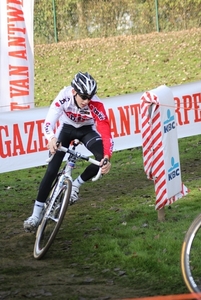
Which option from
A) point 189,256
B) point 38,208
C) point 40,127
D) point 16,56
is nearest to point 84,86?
point 38,208

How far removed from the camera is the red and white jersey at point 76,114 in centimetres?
948

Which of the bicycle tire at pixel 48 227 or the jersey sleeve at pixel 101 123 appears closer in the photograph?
the bicycle tire at pixel 48 227

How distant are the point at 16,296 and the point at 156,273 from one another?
4.78ft

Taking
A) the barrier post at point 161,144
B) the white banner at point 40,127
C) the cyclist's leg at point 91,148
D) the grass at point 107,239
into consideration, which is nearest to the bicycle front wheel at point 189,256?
the grass at point 107,239

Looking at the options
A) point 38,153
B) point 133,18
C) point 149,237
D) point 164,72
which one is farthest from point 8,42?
point 133,18

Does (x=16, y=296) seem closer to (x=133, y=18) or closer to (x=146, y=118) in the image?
(x=146, y=118)

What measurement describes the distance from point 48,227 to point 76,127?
1373mm

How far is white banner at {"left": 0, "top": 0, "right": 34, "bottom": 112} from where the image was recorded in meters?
17.0

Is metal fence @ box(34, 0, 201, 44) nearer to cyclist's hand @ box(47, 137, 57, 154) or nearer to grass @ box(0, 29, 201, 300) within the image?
grass @ box(0, 29, 201, 300)

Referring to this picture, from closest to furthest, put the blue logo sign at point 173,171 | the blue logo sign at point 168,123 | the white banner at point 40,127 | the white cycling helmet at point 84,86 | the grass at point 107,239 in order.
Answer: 1. the grass at point 107,239
2. the white cycling helmet at point 84,86
3. the blue logo sign at point 168,123
4. the blue logo sign at point 173,171
5. the white banner at point 40,127

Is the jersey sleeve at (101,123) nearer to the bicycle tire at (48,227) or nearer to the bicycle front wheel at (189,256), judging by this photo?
the bicycle tire at (48,227)

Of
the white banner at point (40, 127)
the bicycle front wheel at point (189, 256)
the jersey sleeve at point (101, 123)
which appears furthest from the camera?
the white banner at point (40, 127)

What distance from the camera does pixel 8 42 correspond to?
17078 mm

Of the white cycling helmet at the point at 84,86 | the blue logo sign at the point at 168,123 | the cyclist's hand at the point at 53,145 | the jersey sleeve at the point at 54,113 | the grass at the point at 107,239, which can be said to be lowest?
the grass at the point at 107,239
